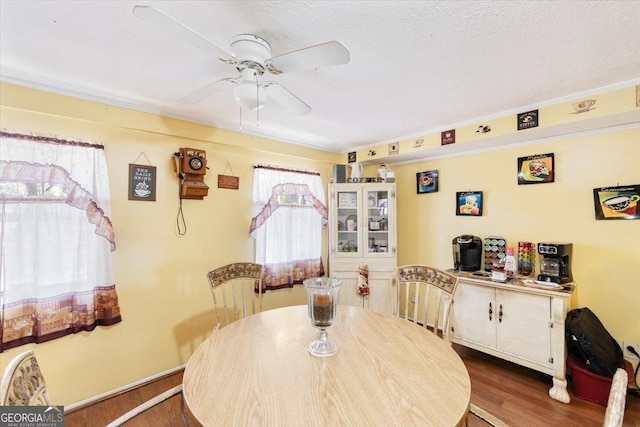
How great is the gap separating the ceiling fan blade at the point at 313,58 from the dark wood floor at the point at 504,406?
2.26m

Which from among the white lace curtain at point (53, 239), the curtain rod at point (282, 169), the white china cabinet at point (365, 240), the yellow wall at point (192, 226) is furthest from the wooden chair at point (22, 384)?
the white china cabinet at point (365, 240)

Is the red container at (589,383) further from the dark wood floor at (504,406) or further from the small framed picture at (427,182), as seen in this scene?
the small framed picture at (427,182)

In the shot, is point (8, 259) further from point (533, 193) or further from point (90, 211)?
point (533, 193)

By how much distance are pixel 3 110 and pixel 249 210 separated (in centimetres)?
182

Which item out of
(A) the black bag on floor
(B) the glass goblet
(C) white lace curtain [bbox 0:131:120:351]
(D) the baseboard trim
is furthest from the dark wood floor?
(B) the glass goblet

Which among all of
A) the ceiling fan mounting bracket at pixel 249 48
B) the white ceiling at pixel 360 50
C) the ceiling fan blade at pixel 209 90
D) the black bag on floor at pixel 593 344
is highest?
the white ceiling at pixel 360 50

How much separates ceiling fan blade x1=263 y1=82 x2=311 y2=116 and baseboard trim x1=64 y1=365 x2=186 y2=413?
2393 mm

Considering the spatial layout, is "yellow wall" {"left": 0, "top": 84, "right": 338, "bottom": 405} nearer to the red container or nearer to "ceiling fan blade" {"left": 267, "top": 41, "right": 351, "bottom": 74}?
Answer: "ceiling fan blade" {"left": 267, "top": 41, "right": 351, "bottom": 74}

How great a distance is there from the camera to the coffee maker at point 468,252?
280 cm

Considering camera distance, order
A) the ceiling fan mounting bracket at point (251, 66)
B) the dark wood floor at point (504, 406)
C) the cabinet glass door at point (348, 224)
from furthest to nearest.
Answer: the cabinet glass door at point (348, 224) < the dark wood floor at point (504, 406) < the ceiling fan mounting bracket at point (251, 66)

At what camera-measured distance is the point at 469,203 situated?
9.78 ft

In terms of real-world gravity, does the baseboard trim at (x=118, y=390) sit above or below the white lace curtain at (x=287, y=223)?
below

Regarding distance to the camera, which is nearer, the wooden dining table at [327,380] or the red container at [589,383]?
the wooden dining table at [327,380]

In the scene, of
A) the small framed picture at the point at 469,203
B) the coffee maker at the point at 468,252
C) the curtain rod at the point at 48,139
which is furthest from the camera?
the small framed picture at the point at 469,203
